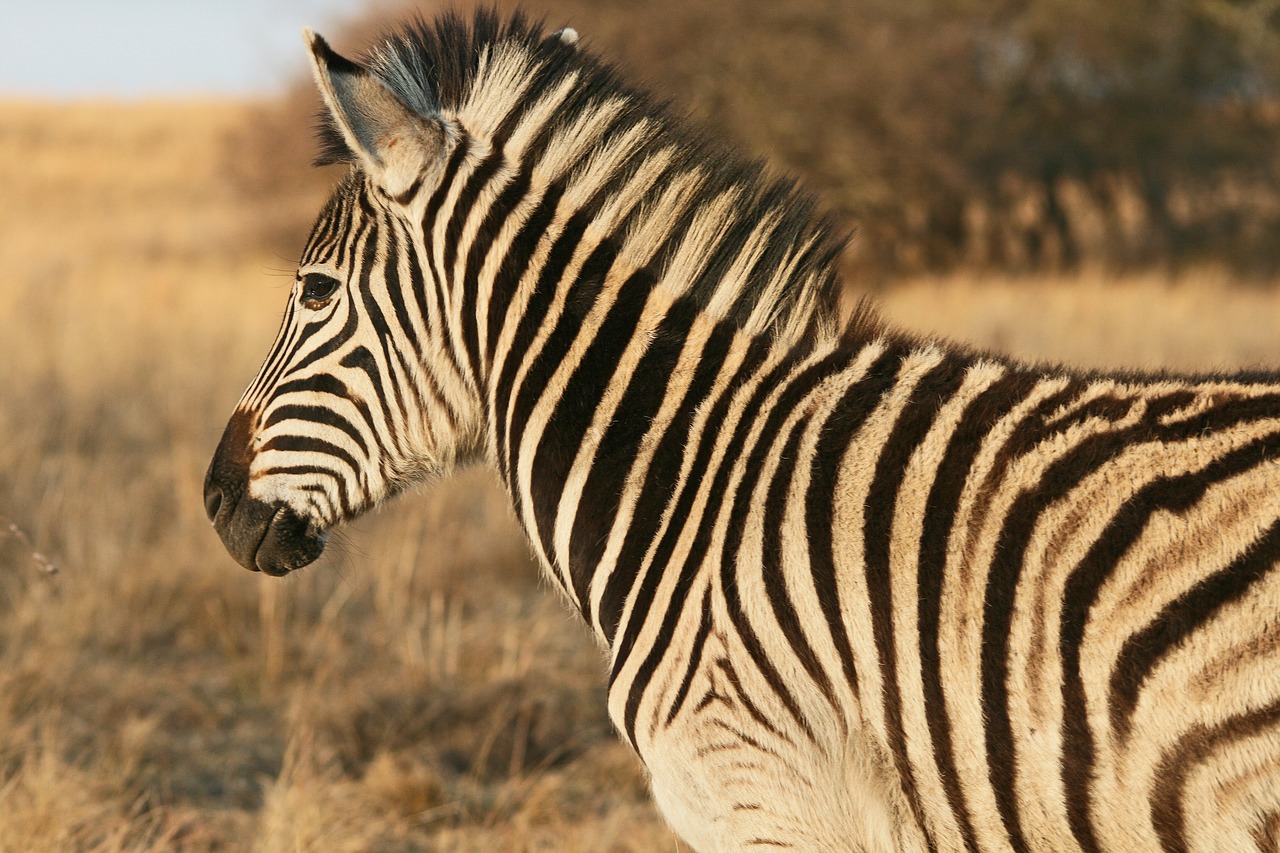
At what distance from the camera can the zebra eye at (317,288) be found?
2.69 meters

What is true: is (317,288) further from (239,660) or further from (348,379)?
(239,660)

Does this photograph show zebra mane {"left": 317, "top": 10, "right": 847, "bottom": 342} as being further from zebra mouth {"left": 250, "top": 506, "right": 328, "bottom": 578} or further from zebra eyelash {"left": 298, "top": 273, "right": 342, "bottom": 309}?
zebra mouth {"left": 250, "top": 506, "right": 328, "bottom": 578}

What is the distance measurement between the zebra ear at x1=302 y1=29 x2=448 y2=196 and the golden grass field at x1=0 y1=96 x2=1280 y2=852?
3.69 feet

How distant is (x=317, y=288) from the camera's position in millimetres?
2697

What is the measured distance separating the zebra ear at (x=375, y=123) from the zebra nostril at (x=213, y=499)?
0.82 meters


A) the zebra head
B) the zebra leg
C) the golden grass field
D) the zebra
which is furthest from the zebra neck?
the golden grass field

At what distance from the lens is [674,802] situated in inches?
88.5

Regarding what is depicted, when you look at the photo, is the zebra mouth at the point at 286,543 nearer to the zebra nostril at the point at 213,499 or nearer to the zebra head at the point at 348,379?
the zebra head at the point at 348,379

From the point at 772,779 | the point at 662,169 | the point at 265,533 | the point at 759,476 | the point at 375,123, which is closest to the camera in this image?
the point at 772,779

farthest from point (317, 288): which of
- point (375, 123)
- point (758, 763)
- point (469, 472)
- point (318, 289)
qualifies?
point (469, 472)

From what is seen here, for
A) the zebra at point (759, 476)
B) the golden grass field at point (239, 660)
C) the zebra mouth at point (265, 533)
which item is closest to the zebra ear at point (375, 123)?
the zebra at point (759, 476)

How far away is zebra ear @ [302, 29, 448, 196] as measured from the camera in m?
2.41

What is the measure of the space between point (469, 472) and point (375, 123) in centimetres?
582

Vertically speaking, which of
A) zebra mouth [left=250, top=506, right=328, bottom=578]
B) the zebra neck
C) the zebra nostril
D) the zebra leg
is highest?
the zebra neck
